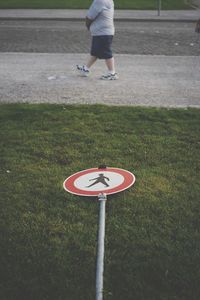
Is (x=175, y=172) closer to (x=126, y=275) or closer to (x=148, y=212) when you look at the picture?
(x=148, y=212)

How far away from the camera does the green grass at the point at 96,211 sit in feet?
10.3

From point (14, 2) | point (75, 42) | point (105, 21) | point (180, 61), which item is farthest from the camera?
point (14, 2)

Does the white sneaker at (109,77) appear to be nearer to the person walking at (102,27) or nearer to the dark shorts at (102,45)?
the person walking at (102,27)

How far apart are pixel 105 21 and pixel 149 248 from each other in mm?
6012

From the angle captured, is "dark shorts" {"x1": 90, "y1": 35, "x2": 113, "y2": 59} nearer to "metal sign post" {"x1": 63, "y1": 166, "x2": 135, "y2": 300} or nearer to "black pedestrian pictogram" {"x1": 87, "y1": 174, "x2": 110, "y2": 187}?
"metal sign post" {"x1": 63, "y1": 166, "x2": 135, "y2": 300}

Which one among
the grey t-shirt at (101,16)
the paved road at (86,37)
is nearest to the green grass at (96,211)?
the grey t-shirt at (101,16)

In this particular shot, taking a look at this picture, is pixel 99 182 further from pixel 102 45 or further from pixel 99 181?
pixel 102 45

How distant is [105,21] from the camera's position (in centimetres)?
870

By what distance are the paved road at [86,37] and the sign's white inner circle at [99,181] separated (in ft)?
27.5

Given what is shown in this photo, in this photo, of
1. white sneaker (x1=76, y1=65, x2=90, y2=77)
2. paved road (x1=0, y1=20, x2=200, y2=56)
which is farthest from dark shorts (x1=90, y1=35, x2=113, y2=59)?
paved road (x1=0, y1=20, x2=200, y2=56)

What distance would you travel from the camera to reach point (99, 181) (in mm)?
3873

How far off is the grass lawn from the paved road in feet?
14.3

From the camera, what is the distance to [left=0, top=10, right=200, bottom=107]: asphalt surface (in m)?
7.76

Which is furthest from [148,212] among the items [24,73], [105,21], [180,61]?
[180,61]
